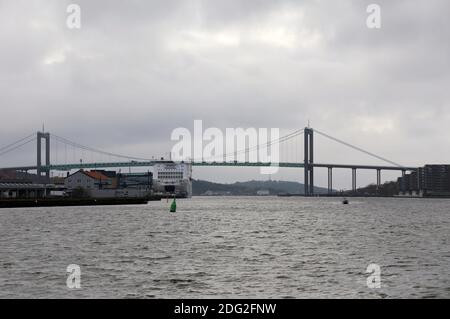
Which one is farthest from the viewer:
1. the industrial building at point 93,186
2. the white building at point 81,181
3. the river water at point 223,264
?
the white building at point 81,181

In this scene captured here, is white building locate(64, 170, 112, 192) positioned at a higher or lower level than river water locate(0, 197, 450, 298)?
higher

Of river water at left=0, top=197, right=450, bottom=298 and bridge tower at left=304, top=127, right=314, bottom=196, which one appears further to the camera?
bridge tower at left=304, top=127, right=314, bottom=196

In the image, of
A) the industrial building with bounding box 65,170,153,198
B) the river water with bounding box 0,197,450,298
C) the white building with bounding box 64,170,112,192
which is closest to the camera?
the river water with bounding box 0,197,450,298

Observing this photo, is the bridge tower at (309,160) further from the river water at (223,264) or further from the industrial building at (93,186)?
the river water at (223,264)

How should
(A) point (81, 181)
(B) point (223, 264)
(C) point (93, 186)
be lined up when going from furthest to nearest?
(C) point (93, 186) → (A) point (81, 181) → (B) point (223, 264)

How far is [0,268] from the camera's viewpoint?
25.1 meters

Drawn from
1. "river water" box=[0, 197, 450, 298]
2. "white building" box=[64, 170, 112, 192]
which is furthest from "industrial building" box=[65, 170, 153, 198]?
"river water" box=[0, 197, 450, 298]

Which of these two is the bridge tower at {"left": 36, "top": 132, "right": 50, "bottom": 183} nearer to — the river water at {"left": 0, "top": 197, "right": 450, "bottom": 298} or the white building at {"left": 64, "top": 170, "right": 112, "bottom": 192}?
the white building at {"left": 64, "top": 170, "right": 112, "bottom": 192}

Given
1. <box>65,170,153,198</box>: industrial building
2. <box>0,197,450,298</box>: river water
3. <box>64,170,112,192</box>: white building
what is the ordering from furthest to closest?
<box>64,170,112,192</box>: white building < <box>65,170,153,198</box>: industrial building < <box>0,197,450,298</box>: river water

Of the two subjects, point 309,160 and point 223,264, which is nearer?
point 223,264

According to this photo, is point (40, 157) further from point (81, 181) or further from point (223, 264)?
point (223, 264)

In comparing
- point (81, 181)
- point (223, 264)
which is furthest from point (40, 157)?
point (223, 264)

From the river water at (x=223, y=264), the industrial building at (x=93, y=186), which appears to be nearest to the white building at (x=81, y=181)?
the industrial building at (x=93, y=186)
